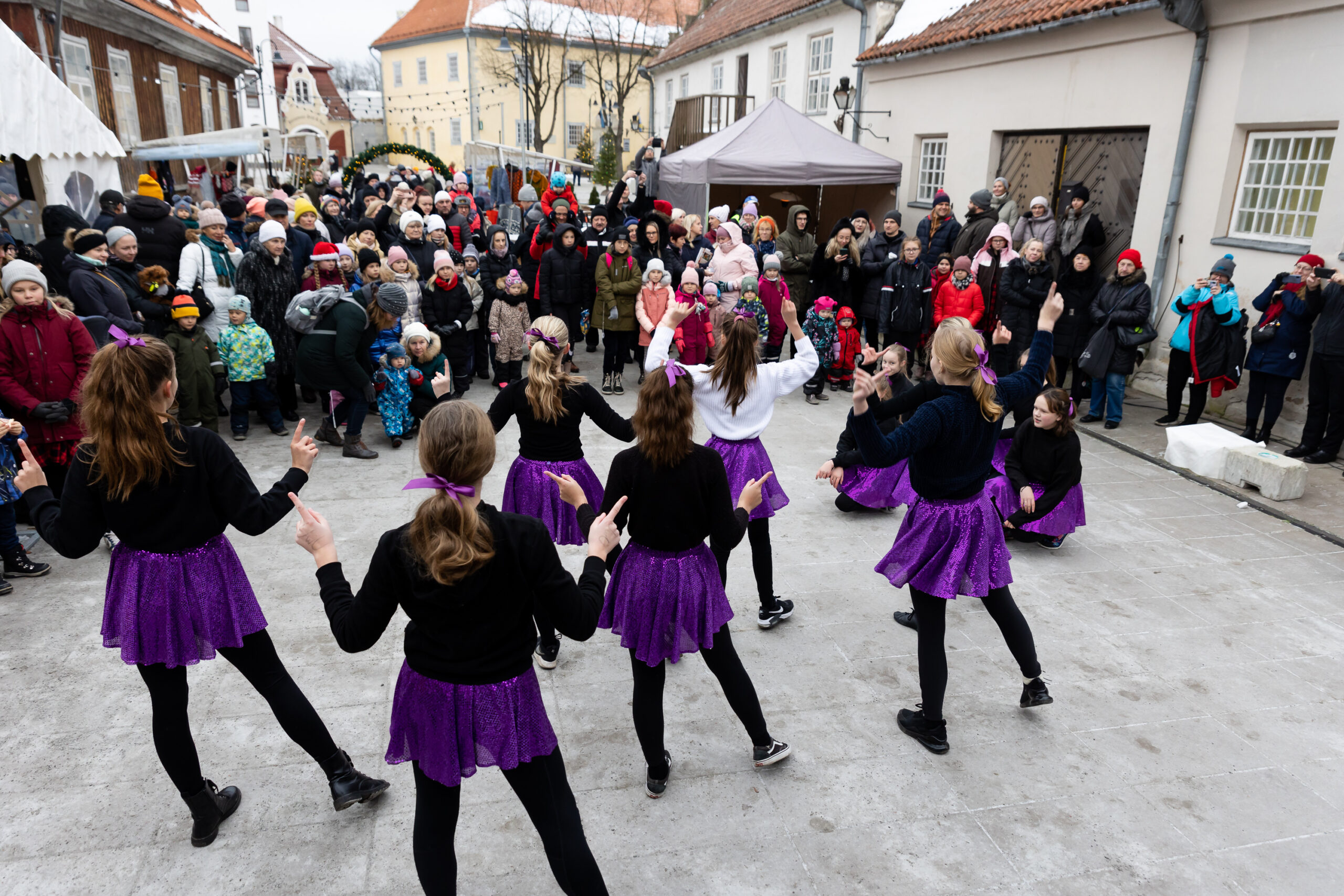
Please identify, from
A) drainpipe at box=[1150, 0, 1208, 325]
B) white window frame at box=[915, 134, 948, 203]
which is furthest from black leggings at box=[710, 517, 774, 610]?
white window frame at box=[915, 134, 948, 203]

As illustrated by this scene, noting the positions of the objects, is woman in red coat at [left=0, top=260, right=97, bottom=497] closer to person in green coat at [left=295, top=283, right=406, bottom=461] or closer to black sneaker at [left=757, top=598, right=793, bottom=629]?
person in green coat at [left=295, top=283, right=406, bottom=461]

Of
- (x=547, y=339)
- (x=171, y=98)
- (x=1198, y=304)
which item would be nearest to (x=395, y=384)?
(x=547, y=339)

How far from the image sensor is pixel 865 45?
15055 mm

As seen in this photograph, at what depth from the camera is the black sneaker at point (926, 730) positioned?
3.59 meters

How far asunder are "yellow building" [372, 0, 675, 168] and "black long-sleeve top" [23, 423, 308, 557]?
3469cm

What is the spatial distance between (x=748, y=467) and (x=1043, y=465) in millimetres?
2358

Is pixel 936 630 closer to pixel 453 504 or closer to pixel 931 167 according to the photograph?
pixel 453 504

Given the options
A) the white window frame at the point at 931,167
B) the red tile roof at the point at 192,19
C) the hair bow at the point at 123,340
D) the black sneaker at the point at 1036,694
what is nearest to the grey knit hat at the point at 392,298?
the hair bow at the point at 123,340

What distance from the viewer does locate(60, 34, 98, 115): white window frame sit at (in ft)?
44.3

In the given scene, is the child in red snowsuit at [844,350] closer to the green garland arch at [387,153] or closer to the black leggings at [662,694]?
the black leggings at [662,694]

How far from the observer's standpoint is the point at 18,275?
4.86 m

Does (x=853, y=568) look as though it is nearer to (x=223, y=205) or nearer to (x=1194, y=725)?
(x=1194, y=725)

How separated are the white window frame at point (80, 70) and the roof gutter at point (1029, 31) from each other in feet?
43.1

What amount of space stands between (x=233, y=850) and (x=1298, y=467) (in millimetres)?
7540
